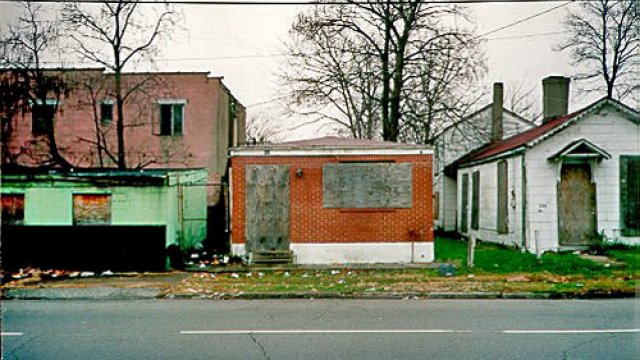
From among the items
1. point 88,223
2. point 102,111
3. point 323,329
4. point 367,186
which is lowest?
point 323,329

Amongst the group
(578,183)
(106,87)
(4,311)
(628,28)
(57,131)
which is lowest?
(4,311)

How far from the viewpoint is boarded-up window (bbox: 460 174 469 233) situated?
91.4 ft

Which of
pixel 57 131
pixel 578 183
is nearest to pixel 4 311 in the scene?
pixel 578 183

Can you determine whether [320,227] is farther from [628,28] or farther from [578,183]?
[628,28]

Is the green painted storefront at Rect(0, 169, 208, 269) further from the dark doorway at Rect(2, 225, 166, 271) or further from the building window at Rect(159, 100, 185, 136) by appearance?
the building window at Rect(159, 100, 185, 136)

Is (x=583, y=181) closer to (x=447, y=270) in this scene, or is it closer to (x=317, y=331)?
(x=447, y=270)

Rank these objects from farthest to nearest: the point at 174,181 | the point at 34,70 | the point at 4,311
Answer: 1. the point at 34,70
2. the point at 174,181
3. the point at 4,311

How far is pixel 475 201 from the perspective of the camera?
2622 centimetres

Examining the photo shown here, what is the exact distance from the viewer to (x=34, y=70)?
21641 mm

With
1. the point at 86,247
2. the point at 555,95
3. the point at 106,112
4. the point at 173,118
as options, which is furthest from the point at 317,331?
the point at 106,112

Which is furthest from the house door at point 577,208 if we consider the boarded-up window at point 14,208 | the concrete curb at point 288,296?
the boarded-up window at point 14,208

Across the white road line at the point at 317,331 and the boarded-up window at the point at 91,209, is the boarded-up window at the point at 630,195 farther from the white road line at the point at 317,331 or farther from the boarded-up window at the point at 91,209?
the boarded-up window at the point at 91,209

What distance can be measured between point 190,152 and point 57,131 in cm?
697

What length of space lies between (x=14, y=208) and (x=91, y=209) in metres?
2.16
